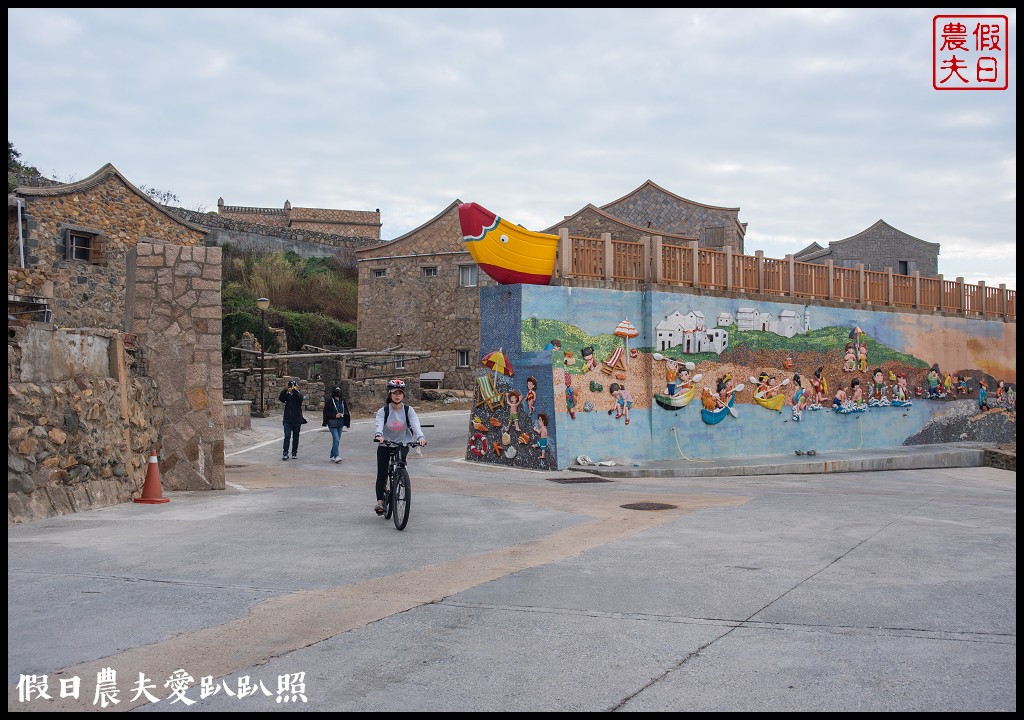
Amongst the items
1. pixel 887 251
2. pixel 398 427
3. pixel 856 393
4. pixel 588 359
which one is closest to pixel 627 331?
pixel 588 359

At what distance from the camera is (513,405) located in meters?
18.3

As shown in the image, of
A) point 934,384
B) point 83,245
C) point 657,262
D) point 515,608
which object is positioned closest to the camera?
point 515,608

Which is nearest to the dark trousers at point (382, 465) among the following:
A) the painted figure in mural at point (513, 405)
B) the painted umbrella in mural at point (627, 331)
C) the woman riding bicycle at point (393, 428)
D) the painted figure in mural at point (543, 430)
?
the woman riding bicycle at point (393, 428)

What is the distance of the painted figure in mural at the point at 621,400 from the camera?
61.8 feet

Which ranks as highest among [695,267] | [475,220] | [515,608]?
[475,220]

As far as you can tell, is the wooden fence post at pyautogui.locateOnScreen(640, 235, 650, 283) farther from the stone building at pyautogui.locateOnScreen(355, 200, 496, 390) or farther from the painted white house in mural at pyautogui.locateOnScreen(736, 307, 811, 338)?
the stone building at pyautogui.locateOnScreen(355, 200, 496, 390)

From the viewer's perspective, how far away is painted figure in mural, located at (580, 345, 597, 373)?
18375mm

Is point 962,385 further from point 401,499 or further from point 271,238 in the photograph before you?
point 271,238

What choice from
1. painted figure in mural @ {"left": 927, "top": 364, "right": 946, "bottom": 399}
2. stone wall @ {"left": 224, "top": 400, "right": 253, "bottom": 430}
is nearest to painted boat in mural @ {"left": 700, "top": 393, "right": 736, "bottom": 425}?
painted figure in mural @ {"left": 927, "top": 364, "right": 946, "bottom": 399}

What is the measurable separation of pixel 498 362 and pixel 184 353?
6.96 m

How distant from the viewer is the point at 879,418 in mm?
24609

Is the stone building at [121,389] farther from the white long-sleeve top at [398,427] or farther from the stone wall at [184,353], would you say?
the white long-sleeve top at [398,427]

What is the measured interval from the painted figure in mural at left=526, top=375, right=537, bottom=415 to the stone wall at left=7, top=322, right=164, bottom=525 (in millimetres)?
7777

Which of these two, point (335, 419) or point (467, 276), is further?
point (467, 276)
